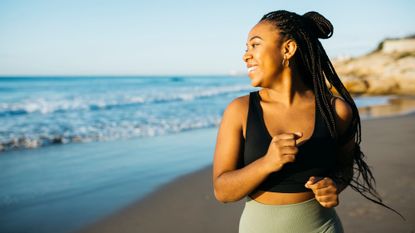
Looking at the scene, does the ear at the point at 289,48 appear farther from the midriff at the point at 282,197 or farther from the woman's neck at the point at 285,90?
the midriff at the point at 282,197

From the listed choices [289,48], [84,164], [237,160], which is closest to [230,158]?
[237,160]

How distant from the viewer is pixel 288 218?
177cm

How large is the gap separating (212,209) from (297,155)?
2.89 meters

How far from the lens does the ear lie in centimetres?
188

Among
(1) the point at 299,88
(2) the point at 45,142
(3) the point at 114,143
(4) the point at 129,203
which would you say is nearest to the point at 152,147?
(3) the point at 114,143

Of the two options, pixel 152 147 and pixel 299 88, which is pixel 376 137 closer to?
pixel 152 147

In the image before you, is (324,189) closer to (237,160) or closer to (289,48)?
(237,160)

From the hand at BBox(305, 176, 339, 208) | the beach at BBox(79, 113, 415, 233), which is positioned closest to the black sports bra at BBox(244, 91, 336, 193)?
the hand at BBox(305, 176, 339, 208)

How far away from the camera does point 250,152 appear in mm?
1760

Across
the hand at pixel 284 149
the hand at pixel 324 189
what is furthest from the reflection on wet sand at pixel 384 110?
the hand at pixel 284 149

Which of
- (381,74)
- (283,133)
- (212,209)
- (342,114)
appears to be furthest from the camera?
(381,74)

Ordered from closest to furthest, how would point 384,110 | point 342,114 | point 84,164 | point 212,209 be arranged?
point 342,114 → point 212,209 → point 84,164 → point 384,110

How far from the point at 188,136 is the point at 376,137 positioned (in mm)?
5120

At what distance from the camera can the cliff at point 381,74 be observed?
2472 cm
